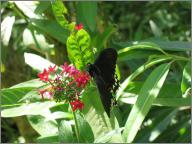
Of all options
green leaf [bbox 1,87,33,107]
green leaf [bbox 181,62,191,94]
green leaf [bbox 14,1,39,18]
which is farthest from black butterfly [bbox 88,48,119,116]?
green leaf [bbox 14,1,39,18]

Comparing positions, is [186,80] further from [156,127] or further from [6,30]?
[6,30]

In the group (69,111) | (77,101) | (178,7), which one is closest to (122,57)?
(69,111)

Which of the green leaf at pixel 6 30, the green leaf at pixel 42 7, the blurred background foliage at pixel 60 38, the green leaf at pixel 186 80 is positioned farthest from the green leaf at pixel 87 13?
the green leaf at pixel 186 80

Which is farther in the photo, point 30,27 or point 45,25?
point 30,27

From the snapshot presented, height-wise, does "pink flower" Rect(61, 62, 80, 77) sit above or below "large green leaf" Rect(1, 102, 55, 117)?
above

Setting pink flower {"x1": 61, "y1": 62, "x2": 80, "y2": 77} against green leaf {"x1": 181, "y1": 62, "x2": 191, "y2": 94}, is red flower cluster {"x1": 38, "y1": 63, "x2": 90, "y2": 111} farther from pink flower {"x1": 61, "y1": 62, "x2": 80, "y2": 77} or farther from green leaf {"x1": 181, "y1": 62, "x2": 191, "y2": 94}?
green leaf {"x1": 181, "y1": 62, "x2": 191, "y2": 94}

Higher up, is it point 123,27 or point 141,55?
point 141,55

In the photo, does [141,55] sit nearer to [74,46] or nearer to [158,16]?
[74,46]
